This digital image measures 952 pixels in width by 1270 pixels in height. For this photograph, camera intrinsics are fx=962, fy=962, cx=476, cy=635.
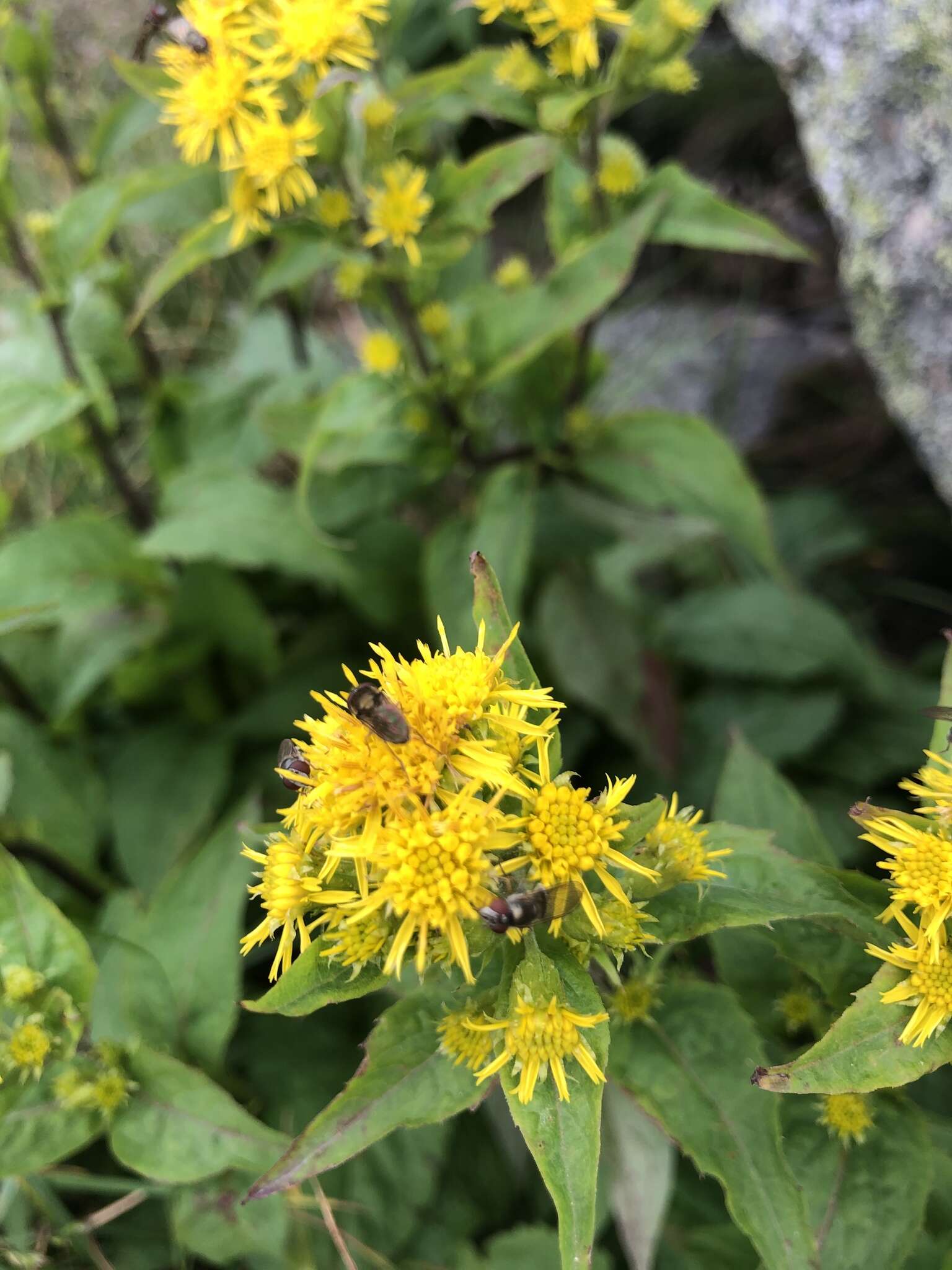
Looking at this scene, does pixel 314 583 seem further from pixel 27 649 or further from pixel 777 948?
pixel 777 948

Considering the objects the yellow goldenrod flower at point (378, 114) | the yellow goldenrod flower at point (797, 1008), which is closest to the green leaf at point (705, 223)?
the yellow goldenrod flower at point (378, 114)

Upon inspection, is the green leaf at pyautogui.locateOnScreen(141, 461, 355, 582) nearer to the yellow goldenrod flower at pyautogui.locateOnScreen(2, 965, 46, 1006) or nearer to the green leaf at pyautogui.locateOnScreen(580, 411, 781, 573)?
the green leaf at pyautogui.locateOnScreen(580, 411, 781, 573)

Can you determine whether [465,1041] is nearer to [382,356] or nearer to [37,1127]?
[37,1127]

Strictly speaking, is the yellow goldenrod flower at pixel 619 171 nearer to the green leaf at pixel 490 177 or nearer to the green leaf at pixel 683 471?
the green leaf at pixel 490 177

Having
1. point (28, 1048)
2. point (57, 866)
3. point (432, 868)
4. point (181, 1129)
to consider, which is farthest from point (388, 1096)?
point (57, 866)

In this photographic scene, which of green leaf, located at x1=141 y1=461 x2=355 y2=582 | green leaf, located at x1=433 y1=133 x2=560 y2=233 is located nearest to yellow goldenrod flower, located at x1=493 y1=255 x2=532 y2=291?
green leaf, located at x1=433 y1=133 x2=560 y2=233

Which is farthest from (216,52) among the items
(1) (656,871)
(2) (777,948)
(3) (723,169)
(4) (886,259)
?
(3) (723,169)
